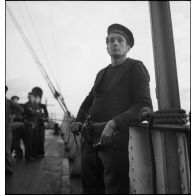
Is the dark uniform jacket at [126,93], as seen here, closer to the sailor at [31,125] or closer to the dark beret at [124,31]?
the dark beret at [124,31]

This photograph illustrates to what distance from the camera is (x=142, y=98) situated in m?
1.16

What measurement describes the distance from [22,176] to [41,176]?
349 mm

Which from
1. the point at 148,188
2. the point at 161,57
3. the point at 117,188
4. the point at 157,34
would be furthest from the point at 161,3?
the point at 148,188

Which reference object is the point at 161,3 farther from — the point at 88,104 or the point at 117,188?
the point at 117,188

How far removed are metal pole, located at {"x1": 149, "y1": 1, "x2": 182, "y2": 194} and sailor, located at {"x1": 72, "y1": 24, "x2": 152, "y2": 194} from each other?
205mm

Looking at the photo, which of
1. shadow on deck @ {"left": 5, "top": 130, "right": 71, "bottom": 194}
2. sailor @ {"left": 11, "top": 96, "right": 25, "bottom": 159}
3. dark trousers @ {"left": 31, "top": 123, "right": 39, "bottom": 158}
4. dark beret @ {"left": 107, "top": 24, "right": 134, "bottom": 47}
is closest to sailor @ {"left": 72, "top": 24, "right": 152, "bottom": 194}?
dark beret @ {"left": 107, "top": 24, "right": 134, "bottom": 47}

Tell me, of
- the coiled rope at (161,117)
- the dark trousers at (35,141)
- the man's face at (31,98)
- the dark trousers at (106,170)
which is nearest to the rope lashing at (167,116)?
the coiled rope at (161,117)

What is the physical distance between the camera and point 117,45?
3.70 feet

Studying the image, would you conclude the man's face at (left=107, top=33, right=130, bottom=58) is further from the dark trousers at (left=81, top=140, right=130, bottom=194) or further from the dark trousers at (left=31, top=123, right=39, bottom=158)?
the dark trousers at (left=31, top=123, right=39, bottom=158)

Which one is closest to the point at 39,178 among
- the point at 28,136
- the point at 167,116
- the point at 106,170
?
the point at 28,136

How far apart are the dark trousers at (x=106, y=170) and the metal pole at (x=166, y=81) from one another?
0.26m

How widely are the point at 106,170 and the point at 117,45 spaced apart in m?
0.76

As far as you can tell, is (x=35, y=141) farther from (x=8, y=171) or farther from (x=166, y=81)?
(x=166, y=81)

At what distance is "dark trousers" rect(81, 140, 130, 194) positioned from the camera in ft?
4.46
